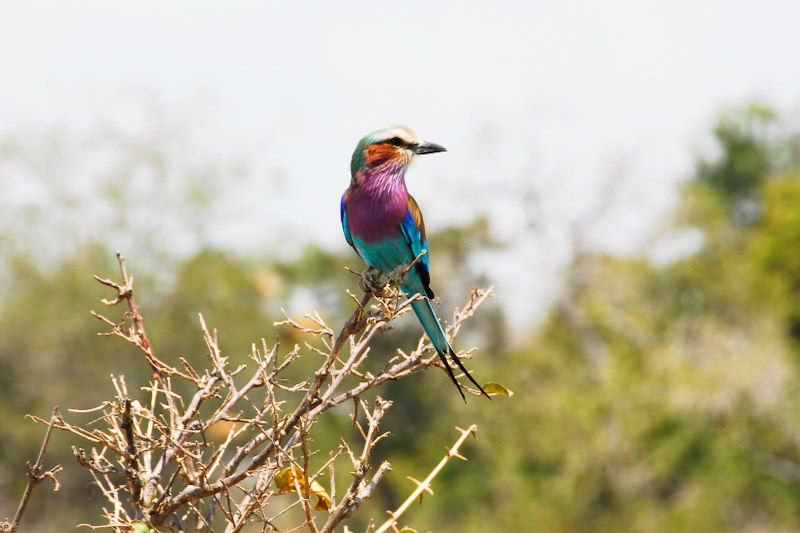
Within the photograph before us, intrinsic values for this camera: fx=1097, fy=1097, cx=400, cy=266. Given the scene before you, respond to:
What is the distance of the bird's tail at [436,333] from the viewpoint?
276 cm

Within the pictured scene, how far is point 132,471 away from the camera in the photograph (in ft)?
7.16

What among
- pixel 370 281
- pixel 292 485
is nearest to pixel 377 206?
pixel 370 281

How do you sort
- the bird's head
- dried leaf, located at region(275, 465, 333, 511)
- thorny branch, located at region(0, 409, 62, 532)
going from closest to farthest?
thorny branch, located at region(0, 409, 62, 532)
dried leaf, located at region(275, 465, 333, 511)
the bird's head

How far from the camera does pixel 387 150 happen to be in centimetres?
392

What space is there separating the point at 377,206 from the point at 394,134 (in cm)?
31

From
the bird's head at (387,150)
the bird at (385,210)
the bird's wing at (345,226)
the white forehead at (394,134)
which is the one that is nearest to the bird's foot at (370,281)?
the bird at (385,210)

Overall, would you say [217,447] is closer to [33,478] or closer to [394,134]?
[33,478]

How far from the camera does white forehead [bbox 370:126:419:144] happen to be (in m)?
3.96

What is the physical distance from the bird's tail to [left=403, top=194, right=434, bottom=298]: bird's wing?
0.28 metres

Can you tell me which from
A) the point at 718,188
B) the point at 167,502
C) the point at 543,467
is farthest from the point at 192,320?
the point at 167,502

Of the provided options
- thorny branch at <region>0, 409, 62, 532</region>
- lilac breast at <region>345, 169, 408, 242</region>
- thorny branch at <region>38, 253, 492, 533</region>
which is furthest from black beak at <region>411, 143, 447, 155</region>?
thorny branch at <region>0, 409, 62, 532</region>

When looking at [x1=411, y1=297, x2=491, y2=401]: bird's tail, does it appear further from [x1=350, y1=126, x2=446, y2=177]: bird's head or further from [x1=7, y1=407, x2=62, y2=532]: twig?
[x1=7, y1=407, x2=62, y2=532]: twig

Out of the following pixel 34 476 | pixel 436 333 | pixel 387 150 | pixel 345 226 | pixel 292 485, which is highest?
pixel 387 150

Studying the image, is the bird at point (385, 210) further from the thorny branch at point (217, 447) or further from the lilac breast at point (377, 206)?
the thorny branch at point (217, 447)
